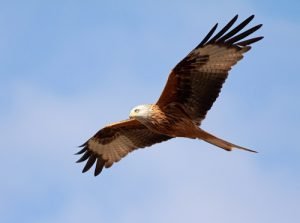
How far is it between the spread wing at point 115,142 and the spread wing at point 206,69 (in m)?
1.59

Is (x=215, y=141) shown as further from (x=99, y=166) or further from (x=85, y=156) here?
(x=85, y=156)

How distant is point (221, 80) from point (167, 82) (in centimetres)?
88

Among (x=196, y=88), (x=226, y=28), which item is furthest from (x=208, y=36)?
(x=196, y=88)

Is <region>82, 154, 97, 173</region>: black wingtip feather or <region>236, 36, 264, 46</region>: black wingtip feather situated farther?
<region>82, 154, 97, 173</region>: black wingtip feather

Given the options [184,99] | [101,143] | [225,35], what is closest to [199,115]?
[184,99]

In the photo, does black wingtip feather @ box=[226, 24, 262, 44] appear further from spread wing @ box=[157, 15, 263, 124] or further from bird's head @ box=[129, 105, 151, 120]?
bird's head @ box=[129, 105, 151, 120]

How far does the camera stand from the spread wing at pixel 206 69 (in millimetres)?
12758

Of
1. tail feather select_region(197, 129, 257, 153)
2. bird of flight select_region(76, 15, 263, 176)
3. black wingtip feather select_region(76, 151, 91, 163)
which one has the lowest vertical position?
tail feather select_region(197, 129, 257, 153)

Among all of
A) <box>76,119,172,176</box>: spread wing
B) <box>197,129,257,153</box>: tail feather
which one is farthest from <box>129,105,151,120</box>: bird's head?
<box>76,119,172,176</box>: spread wing

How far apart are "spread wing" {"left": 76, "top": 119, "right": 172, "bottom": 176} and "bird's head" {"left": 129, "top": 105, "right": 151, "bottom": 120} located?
1205 mm

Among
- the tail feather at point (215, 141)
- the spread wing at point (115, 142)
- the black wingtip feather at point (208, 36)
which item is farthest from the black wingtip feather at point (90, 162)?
the black wingtip feather at point (208, 36)

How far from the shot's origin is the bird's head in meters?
13.1

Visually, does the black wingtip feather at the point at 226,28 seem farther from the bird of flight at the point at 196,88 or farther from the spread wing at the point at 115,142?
the spread wing at the point at 115,142

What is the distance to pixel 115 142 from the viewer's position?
588 inches
